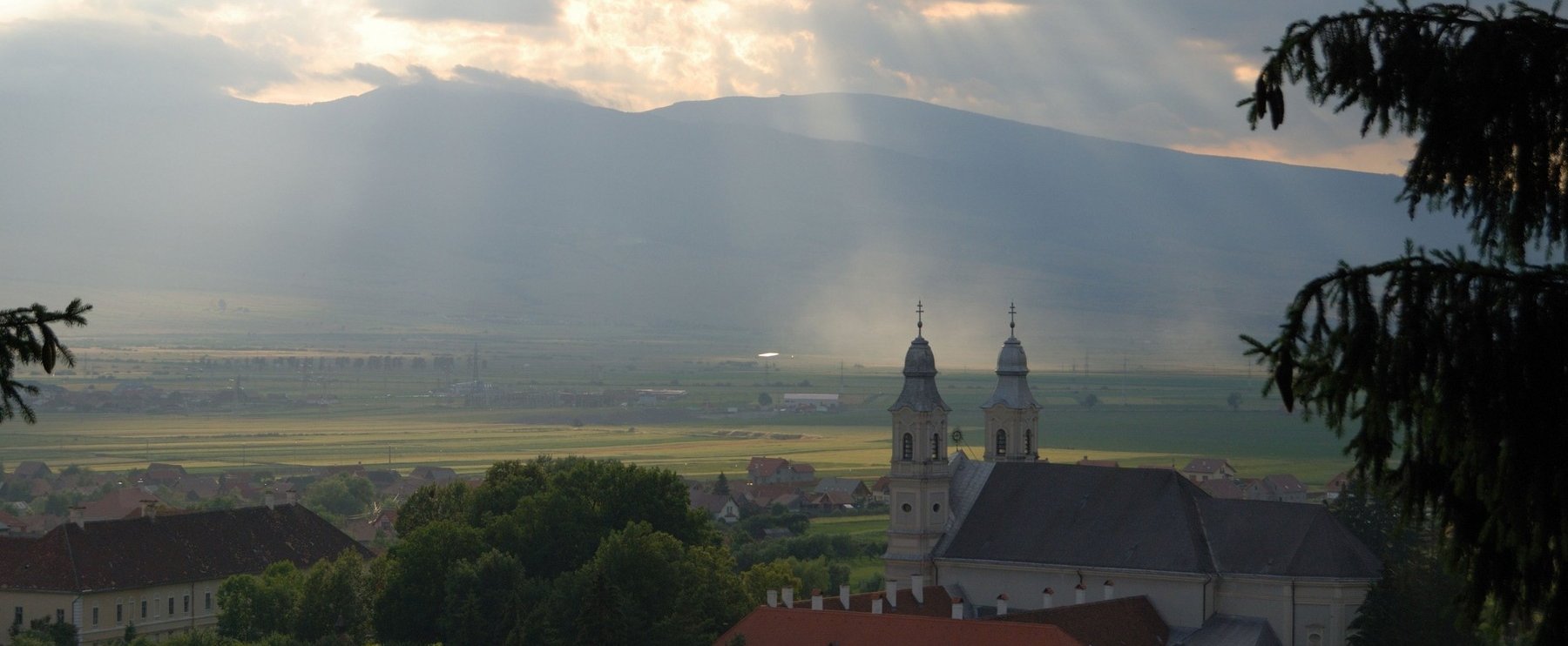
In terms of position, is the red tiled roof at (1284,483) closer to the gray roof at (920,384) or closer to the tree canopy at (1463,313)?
the gray roof at (920,384)

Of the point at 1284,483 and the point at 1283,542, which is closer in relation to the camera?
the point at 1283,542

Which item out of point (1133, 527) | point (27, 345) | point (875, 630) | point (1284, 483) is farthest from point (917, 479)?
point (1284, 483)

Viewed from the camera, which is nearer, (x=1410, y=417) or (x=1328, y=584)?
(x=1410, y=417)

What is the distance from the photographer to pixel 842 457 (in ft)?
620

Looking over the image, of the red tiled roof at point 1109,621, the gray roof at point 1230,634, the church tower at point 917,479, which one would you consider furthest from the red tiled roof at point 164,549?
the gray roof at point 1230,634

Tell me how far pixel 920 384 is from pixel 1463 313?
56045 millimetres

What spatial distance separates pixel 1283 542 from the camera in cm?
6303

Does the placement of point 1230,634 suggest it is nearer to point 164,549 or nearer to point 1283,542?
point 1283,542

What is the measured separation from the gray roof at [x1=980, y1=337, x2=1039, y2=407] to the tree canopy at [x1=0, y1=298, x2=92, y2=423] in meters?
60.1

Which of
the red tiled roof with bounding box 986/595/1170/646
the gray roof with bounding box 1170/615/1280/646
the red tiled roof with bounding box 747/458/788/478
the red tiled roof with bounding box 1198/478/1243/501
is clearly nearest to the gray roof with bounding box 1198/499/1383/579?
the gray roof with bounding box 1170/615/1280/646

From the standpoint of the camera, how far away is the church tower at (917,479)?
68.3m

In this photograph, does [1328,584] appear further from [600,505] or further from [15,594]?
[15,594]

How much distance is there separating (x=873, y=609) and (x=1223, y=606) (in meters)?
13.0

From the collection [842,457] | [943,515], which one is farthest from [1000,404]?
[842,457]
